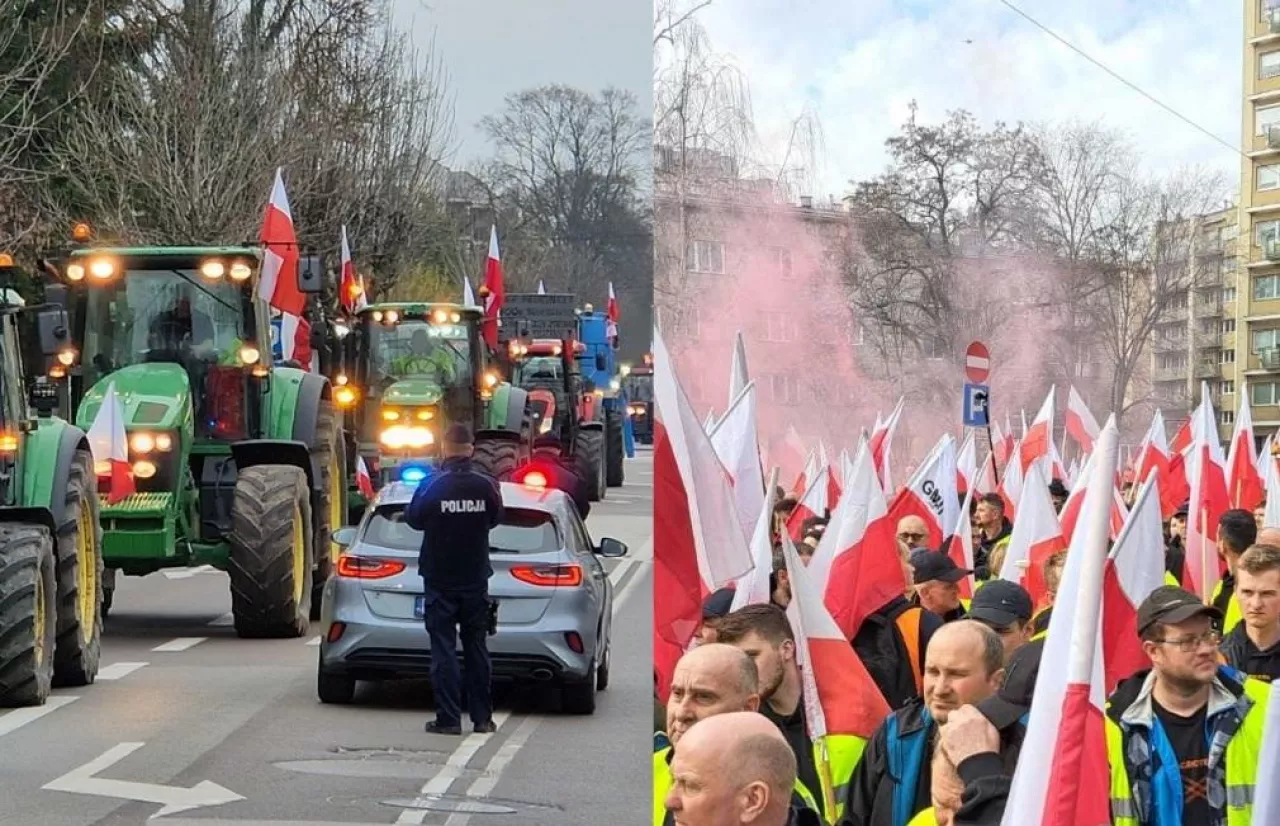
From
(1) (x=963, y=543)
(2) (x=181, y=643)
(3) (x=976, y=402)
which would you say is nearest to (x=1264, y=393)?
(3) (x=976, y=402)

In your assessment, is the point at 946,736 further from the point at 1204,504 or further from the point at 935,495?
the point at 935,495

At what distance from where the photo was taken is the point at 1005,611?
6742 mm

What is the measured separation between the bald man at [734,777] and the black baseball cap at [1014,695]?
811 mm

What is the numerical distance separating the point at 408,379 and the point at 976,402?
924cm

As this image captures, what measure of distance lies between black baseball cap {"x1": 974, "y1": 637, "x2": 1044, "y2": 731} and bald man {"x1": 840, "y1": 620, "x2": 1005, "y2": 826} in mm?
48

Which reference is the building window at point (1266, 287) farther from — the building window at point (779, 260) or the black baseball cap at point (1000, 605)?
the building window at point (779, 260)

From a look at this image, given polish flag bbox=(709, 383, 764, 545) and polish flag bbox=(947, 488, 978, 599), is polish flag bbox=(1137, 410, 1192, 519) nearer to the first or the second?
polish flag bbox=(947, 488, 978, 599)

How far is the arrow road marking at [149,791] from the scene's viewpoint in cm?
947

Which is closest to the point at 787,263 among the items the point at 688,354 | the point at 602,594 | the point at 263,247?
the point at 688,354

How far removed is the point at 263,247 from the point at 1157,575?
895 centimetres

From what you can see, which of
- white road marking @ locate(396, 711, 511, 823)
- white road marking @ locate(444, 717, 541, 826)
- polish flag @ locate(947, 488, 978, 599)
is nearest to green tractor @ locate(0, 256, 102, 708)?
white road marking @ locate(396, 711, 511, 823)

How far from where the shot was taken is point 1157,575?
6.14 m

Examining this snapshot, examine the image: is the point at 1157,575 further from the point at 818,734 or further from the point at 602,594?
the point at 602,594

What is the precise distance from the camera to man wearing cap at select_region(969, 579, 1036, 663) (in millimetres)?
6715
